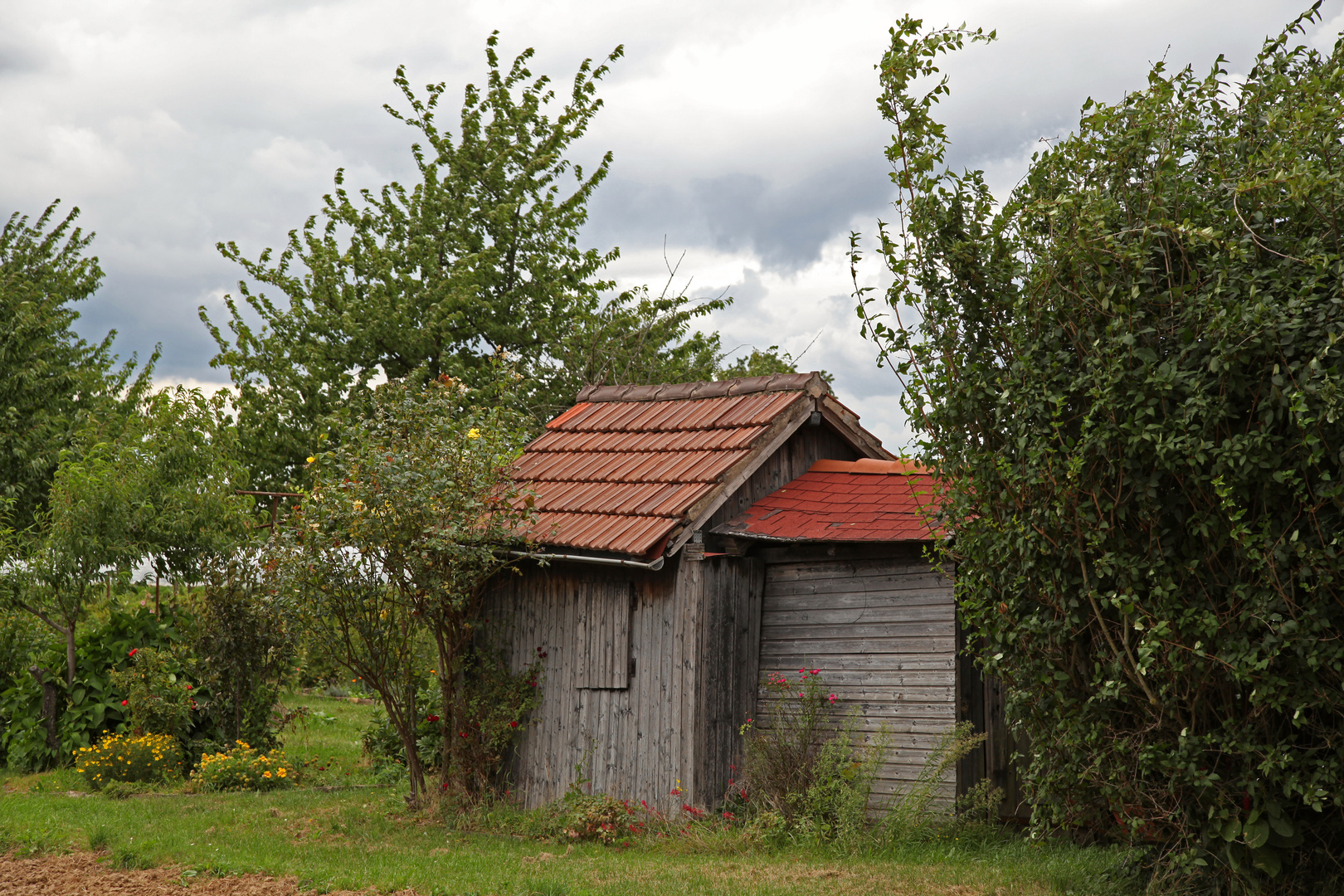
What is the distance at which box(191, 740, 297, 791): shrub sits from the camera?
41.9 ft

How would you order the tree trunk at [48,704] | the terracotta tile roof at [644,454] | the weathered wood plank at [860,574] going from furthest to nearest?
the tree trunk at [48,704] → the terracotta tile roof at [644,454] → the weathered wood plank at [860,574]

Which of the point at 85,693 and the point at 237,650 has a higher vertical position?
the point at 237,650

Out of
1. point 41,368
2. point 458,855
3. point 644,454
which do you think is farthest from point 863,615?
point 41,368

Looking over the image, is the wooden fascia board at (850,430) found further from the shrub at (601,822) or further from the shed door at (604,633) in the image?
the shrub at (601,822)

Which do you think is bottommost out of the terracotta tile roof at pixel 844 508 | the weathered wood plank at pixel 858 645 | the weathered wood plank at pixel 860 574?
the weathered wood plank at pixel 858 645

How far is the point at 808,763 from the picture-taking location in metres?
9.11

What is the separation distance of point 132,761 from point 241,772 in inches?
58.1

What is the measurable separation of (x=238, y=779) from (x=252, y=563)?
268 cm

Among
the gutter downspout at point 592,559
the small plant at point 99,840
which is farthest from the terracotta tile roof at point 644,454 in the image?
the small plant at point 99,840

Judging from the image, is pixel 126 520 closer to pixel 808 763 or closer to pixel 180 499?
pixel 180 499

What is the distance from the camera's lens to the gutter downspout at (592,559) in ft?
31.2

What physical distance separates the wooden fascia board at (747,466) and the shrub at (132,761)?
25.9 ft

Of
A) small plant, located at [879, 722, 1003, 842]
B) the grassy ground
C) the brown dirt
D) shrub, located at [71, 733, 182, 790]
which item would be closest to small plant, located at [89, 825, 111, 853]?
the grassy ground

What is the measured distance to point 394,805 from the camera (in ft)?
36.6
